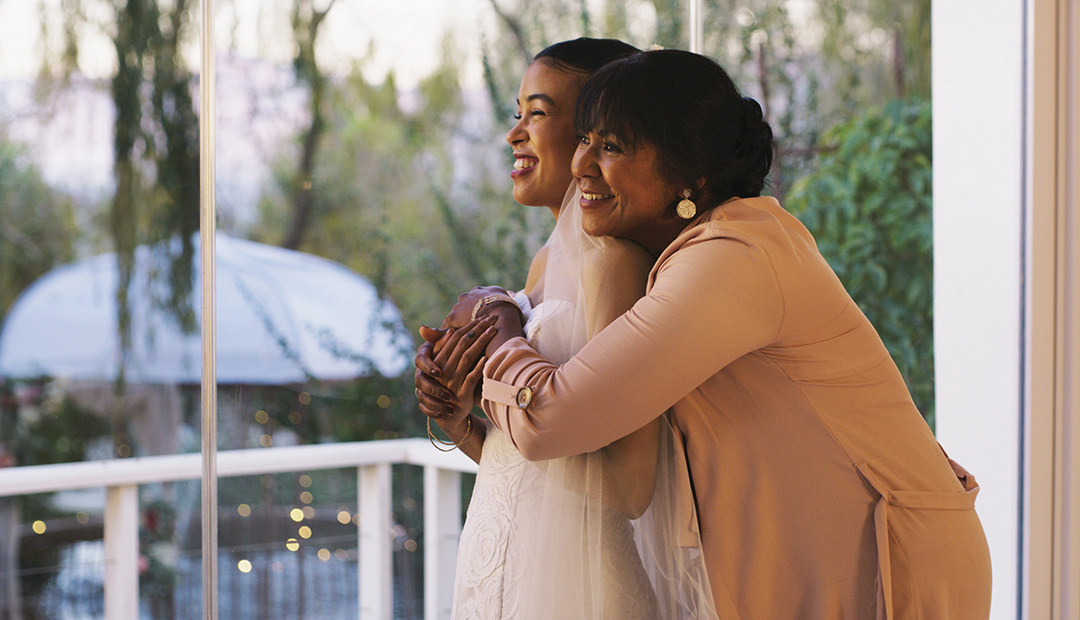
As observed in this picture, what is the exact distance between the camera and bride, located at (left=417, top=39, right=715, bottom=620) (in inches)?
45.1

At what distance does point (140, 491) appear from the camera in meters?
2.71

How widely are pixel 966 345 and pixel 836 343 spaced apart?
1620 millimetres

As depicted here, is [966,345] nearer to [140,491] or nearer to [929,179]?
[929,179]

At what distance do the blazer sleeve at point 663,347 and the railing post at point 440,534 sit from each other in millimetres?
1979

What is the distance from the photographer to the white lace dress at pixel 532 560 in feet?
3.77

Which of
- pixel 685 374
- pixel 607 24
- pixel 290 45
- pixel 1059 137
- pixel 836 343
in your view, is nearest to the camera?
pixel 685 374

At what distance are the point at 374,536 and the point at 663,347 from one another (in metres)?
2.26

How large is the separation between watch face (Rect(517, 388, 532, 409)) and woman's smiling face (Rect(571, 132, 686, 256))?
28cm

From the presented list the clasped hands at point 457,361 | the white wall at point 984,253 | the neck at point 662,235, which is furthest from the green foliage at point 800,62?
the clasped hands at point 457,361

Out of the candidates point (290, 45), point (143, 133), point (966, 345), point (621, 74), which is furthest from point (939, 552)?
point (290, 45)

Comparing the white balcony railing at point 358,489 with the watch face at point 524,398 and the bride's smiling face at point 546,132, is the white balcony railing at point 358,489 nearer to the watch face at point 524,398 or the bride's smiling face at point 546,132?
the bride's smiling face at point 546,132

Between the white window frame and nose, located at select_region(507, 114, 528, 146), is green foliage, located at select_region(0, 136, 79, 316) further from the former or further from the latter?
the white window frame

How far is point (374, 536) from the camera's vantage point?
2963 millimetres

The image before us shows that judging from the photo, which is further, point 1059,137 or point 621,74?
point 1059,137
